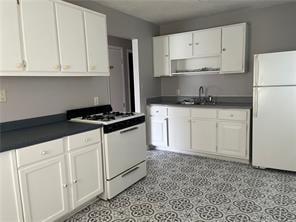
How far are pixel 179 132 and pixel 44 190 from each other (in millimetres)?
2533

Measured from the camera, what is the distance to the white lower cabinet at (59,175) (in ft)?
5.95

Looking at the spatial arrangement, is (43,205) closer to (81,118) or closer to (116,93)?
(81,118)

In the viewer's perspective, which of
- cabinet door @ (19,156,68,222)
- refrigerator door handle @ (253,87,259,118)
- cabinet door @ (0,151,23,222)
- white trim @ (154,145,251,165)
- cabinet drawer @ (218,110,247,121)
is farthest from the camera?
white trim @ (154,145,251,165)

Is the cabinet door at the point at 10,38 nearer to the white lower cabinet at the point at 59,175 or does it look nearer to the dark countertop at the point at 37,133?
the dark countertop at the point at 37,133

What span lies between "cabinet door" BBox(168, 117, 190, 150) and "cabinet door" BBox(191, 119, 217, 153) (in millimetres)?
108

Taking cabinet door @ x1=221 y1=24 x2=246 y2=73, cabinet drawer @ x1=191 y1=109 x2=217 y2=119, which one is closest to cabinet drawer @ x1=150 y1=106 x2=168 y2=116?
cabinet drawer @ x1=191 y1=109 x2=217 y2=119

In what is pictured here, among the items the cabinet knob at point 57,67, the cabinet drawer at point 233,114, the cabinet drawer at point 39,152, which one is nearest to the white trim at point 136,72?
the cabinet drawer at point 233,114

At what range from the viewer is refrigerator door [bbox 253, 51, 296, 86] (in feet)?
9.41

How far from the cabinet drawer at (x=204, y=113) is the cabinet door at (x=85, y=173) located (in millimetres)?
1905

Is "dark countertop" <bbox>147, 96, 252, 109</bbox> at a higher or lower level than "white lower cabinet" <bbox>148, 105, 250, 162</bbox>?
higher

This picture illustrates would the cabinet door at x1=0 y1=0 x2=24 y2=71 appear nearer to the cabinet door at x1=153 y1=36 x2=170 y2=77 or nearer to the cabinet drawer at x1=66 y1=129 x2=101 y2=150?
the cabinet drawer at x1=66 y1=129 x2=101 y2=150

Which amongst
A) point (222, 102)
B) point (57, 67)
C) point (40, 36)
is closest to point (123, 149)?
point (57, 67)

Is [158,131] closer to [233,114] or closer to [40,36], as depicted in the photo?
[233,114]

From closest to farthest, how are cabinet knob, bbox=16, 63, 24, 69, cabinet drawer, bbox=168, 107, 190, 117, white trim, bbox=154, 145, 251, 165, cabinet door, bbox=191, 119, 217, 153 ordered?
cabinet knob, bbox=16, 63, 24, 69, white trim, bbox=154, 145, 251, 165, cabinet door, bbox=191, 119, 217, 153, cabinet drawer, bbox=168, 107, 190, 117
